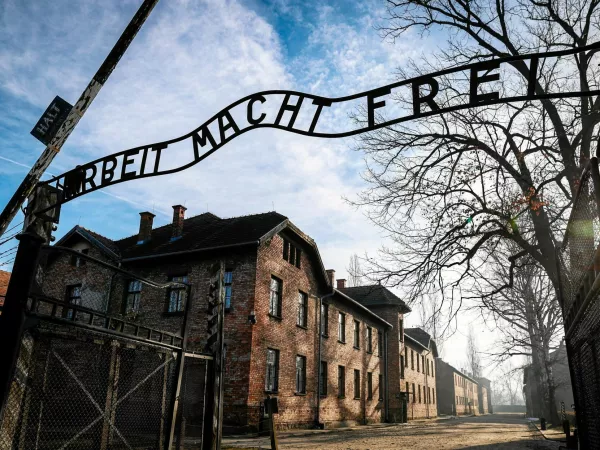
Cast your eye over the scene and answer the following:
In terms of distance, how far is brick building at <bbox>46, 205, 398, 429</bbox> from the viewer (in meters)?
16.7

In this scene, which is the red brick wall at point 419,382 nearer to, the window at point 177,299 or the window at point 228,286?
the window at point 228,286

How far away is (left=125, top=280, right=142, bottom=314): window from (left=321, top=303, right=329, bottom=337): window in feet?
28.2

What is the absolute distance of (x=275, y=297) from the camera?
18.8 meters

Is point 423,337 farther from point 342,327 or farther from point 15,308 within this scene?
point 15,308

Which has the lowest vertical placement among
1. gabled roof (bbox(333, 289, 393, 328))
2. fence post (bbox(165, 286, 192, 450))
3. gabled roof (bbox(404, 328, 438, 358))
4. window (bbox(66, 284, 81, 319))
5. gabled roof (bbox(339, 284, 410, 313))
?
fence post (bbox(165, 286, 192, 450))

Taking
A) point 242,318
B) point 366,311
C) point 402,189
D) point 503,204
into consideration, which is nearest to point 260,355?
point 242,318

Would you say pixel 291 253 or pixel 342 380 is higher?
pixel 291 253

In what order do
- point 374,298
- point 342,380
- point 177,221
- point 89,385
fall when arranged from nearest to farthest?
point 89,385
point 177,221
point 342,380
point 374,298

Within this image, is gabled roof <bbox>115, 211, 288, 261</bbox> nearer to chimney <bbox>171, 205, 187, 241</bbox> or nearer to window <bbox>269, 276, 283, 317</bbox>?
chimney <bbox>171, 205, 187, 241</bbox>

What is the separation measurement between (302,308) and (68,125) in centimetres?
1671

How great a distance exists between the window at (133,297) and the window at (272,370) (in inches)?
233

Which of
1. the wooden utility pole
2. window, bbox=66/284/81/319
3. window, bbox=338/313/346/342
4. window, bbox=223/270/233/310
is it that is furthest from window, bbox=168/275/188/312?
the wooden utility pole

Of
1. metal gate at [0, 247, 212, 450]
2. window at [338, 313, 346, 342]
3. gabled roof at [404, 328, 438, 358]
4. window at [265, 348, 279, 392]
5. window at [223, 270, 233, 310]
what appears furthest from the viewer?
gabled roof at [404, 328, 438, 358]

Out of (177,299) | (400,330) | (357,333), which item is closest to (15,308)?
(177,299)
